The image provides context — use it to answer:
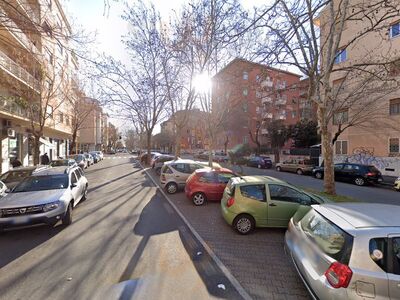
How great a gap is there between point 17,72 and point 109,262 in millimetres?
15441

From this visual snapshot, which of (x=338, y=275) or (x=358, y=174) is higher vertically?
(x=338, y=275)

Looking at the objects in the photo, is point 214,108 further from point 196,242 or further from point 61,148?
point 61,148

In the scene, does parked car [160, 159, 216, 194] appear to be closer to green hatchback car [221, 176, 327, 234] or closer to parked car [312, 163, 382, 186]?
green hatchback car [221, 176, 327, 234]

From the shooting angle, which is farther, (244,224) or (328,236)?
(244,224)

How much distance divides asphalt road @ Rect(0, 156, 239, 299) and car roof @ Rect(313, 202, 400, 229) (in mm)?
1753

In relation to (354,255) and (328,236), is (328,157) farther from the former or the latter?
(354,255)

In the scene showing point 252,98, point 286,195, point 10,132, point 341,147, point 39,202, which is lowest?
point 39,202

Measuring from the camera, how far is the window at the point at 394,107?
17.8m

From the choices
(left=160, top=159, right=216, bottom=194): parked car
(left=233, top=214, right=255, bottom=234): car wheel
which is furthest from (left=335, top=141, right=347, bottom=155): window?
(left=233, top=214, right=255, bottom=234): car wheel

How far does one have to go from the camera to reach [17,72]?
1438cm

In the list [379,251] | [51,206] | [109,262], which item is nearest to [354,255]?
[379,251]

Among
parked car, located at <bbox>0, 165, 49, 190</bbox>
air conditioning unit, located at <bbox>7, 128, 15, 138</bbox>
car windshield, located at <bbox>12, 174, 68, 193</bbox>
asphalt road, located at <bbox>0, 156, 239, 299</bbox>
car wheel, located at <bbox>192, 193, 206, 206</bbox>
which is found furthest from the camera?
air conditioning unit, located at <bbox>7, 128, 15, 138</bbox>

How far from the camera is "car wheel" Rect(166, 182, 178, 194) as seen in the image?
10773 mm

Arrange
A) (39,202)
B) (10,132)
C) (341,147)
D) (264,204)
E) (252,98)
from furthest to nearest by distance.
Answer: (252,98) → (341,147) → (10,132) → (264,204) → (39,202)
